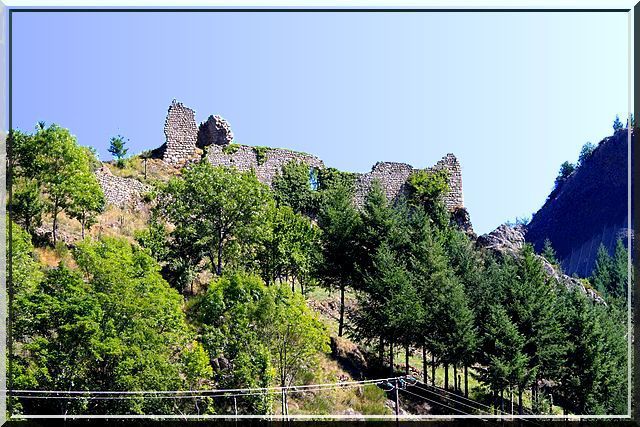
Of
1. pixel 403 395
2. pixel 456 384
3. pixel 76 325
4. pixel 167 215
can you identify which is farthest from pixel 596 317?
pixel 76 325

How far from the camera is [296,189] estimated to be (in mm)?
30781

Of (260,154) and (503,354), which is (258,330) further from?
(260,154)

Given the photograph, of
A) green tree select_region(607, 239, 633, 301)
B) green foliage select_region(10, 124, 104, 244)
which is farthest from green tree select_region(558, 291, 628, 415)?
green tree select_region(607, 239, 633, 301)

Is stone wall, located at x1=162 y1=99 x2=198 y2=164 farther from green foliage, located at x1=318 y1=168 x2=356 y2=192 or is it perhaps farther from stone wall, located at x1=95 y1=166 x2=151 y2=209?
green foliage, located at x1=318 y1=168 x2=356 y2=192

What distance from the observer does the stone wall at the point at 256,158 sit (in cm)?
3038

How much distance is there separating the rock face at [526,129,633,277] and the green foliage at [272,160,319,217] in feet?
40.0

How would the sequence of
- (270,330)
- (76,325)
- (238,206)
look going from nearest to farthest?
(76,325)
(270,330)
(238,206)

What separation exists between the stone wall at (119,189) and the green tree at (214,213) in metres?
5.87

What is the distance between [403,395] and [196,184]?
21.0 feet

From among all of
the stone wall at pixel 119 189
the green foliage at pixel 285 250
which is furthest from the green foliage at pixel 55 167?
the stone wall at pixel 119 189

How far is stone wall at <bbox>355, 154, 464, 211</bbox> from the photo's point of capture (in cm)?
3288

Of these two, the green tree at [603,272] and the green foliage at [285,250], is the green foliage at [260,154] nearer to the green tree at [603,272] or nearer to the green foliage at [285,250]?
the green foliage at [285,250]

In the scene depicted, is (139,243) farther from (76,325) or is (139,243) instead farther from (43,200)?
(76,325)

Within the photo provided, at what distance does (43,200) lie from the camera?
1877cm
